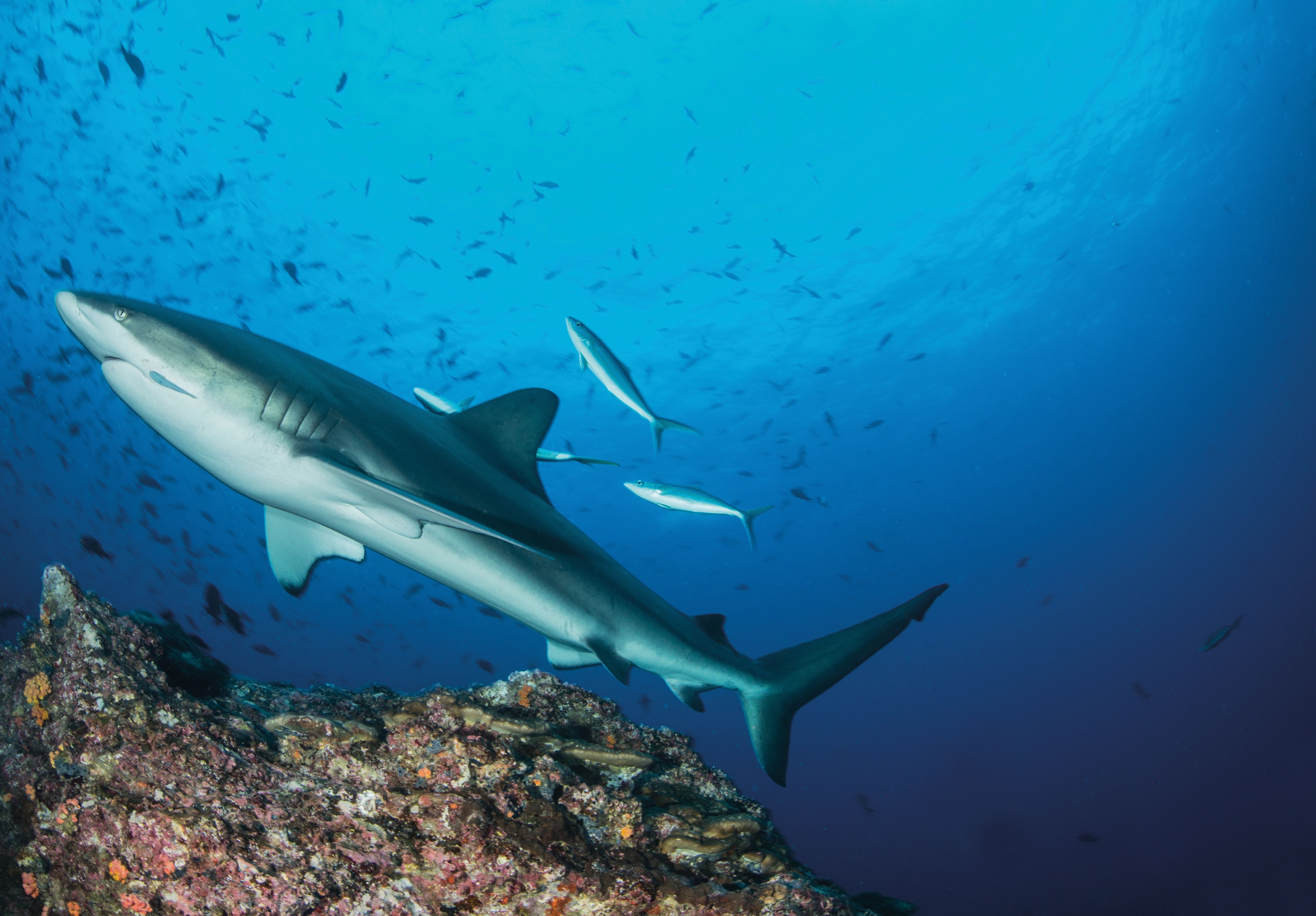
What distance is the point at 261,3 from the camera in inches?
730

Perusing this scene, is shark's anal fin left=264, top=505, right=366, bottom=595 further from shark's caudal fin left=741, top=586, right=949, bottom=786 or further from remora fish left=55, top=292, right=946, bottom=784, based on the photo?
shark's caudal fin left=741, top=586, right=949, bottom=786

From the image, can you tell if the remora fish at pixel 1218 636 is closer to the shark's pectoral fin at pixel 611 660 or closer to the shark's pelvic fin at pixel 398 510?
the shark's pectoral fin at pixel 611 660

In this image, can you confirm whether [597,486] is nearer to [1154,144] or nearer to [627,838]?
[1154,144]

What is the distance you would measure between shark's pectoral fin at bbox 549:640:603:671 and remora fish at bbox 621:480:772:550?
114 inches

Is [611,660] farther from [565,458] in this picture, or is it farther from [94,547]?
[94,547]

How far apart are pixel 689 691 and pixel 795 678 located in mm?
815

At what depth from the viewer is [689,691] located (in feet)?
14.2

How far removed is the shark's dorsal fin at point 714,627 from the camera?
4.40m

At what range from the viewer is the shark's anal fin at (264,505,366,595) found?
3.54 metres

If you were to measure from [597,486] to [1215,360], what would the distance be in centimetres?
4620

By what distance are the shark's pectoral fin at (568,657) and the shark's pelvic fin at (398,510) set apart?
133cm

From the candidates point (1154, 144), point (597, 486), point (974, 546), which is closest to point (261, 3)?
point (597, 486)

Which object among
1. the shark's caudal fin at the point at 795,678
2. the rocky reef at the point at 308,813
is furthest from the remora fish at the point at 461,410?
the rocky reef at the point at 308,813

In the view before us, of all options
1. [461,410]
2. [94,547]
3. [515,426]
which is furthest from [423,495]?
[94,547]
